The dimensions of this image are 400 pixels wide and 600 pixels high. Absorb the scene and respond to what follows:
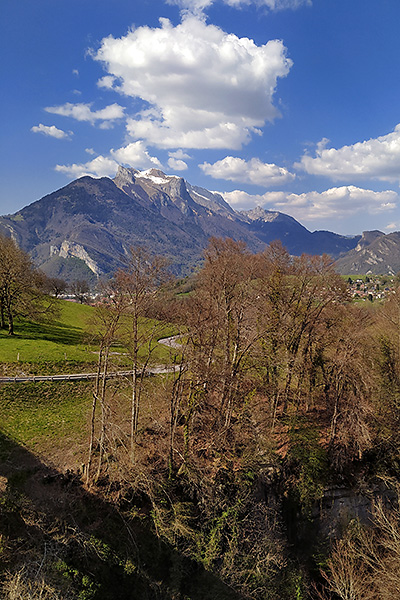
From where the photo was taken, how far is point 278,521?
20.1 meters

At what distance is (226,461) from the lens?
65.9 ft

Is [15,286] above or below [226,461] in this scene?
above

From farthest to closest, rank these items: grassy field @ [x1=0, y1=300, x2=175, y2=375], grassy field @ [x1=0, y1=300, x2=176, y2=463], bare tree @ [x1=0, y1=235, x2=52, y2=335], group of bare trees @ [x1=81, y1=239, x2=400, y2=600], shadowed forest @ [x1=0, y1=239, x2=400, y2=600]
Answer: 1. bare tree @ [x1=0, y1=235, x2=52, y2=335]
2. grassy field @ [x1=0, y1=300, x2=175, y2=375]
3. grassy field @ [x1=0, y1=300, x2=176, y2=463]
4. group of bare trees @ [x1=81, y1=239, x2=400, y2=600]
5. shadowed forest @ [x1=0, y1=239, x2=400, y2=600]

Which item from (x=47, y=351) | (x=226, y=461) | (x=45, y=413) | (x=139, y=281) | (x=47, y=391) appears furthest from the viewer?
(x=47, y=351)

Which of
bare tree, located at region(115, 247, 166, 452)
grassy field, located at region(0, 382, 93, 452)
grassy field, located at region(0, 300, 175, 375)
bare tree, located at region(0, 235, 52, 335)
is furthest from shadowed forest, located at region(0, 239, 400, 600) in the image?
bare tree, located at region(0, 235, 52, 335)

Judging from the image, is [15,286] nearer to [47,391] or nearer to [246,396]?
[47,391]

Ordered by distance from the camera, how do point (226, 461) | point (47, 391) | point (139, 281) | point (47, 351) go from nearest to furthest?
point (139, 281) < point (226, 461) < point (47, 391) < point (47, 351)

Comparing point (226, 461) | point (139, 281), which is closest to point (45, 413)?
point (226, 461)

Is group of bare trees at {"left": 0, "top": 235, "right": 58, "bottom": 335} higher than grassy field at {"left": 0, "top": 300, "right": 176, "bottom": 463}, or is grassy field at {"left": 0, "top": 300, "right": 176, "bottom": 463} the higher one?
group of bare trees at {"left": 0, "top": 235, "right": 58, "bottom": 335}

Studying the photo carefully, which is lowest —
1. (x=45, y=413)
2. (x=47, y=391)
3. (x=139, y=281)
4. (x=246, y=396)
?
(x=45, y=413)

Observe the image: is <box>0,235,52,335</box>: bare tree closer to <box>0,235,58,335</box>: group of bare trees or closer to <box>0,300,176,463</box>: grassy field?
<box>0,235,58,335</box>: group of bare trees

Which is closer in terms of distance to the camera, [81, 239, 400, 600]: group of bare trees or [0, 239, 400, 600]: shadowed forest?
[0, 239, 400, 600]: shadowed forest

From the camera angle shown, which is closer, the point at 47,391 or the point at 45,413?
the point at 45,413

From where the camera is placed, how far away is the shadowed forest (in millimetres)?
16031
